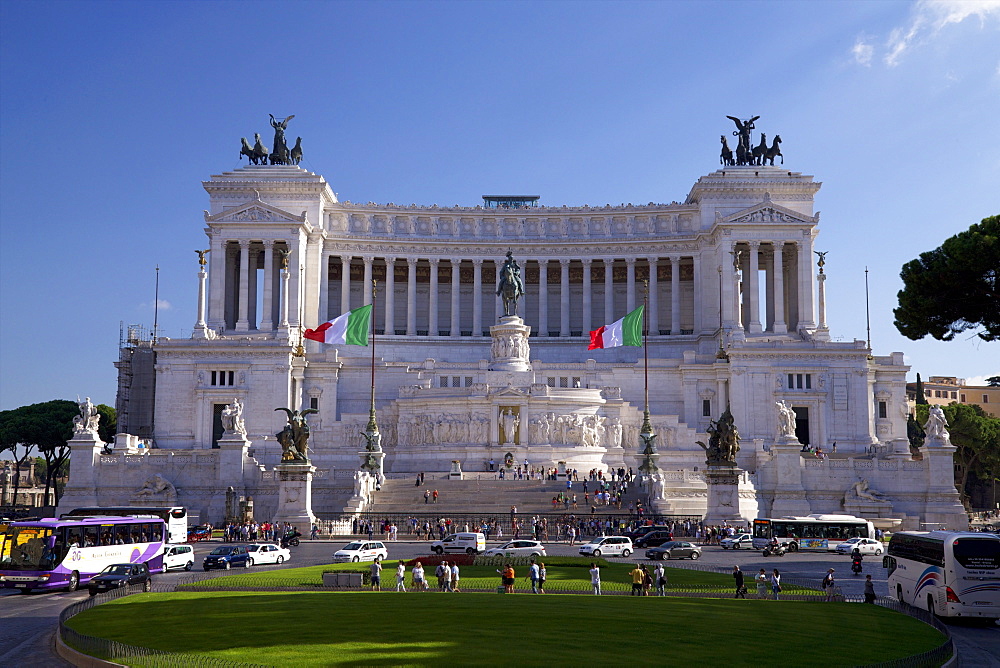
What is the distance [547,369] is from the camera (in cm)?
8706

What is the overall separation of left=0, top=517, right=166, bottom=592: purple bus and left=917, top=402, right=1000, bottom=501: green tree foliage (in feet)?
259

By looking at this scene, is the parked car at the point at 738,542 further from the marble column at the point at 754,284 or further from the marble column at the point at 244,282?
the marble column at the point at 244,282

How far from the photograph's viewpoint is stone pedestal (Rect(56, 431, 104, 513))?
64.1m

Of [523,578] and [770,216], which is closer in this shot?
[523,578]

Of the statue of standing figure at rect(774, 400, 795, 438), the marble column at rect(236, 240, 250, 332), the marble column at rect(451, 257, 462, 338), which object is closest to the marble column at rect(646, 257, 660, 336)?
the marble column at rect(451, 257, 462, 338)

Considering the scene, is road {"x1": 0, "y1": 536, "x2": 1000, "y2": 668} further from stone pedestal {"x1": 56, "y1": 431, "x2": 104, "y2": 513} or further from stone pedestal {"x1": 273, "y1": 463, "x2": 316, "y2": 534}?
stone pedestal {"x1": 56, "y1": 431, "x2": 104, "y2": 513}

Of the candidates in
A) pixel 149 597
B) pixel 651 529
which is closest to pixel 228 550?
pixel 149 597

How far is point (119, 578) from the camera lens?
35.3m

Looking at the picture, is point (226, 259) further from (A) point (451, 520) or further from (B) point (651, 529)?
(B) point (651, 529)

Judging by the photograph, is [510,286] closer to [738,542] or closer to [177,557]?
[738,542]

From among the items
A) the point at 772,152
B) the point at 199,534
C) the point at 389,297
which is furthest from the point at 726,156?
the point at 199,534

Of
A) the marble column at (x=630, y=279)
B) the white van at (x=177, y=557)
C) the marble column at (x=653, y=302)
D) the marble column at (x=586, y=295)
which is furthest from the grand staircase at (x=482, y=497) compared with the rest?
the marble column at (x=653, y=302)

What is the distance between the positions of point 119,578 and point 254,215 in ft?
205

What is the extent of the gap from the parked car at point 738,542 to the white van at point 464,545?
42.1 ft
